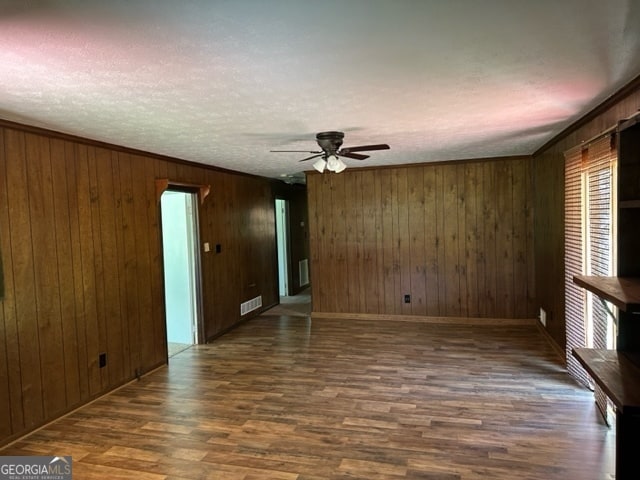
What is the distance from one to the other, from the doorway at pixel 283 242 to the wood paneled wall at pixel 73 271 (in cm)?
296

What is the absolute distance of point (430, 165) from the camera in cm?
583

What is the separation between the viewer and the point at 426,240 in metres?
5.93

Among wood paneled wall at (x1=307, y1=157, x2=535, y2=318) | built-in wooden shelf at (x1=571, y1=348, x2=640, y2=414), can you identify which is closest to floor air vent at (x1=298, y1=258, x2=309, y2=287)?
wood paneled wall at (x1=307, y1=157, x2=535, y2=318)

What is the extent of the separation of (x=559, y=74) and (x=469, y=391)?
246 cm

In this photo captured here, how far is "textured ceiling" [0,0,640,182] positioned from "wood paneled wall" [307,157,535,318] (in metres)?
2.27

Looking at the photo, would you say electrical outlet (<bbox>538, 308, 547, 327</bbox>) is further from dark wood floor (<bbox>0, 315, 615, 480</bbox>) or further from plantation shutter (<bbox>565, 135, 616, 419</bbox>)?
plantation shutter (<bbox>565, 135, 616, 419</bbox>)

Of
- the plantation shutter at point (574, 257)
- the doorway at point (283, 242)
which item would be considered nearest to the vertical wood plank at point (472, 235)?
the plantation shutter at point (574, 257)

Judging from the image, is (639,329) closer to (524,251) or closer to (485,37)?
(485,37)

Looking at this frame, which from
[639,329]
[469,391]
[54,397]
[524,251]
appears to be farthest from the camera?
[524,251]

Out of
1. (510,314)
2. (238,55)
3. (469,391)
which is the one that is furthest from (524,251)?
(238,55)

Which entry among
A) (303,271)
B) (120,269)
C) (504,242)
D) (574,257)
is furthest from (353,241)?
(120,269)

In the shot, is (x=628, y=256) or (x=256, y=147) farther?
(x=256, y=147)

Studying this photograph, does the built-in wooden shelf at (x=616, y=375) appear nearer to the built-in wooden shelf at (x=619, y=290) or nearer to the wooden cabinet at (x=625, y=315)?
the wooden cabinet at (x=625, y=315)

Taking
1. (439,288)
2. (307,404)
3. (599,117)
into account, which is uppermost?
(599,117)
